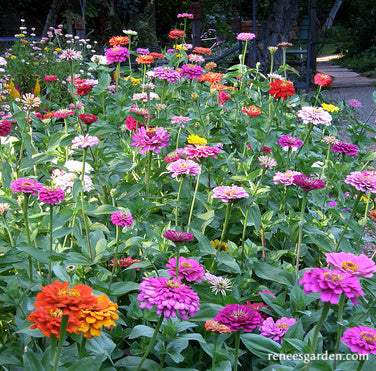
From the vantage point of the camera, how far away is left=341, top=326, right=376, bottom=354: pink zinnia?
0.90m

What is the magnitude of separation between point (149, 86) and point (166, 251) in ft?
2.89

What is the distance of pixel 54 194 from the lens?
1142 mm

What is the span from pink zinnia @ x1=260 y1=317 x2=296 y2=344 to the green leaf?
0.16 feet

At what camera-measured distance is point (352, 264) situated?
2.94 feet

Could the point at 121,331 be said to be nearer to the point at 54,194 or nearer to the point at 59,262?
the point at 59,262

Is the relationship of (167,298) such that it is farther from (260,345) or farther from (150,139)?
(150,139)

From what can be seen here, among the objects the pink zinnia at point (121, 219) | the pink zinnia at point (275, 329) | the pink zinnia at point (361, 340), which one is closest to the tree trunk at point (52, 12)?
the pink zinnia at point (121, 219)

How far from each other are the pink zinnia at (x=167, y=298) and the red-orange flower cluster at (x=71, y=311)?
0.25 feet

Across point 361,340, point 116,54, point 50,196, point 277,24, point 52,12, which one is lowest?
point 361,340

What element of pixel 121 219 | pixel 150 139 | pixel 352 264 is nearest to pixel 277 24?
pixel 150 139

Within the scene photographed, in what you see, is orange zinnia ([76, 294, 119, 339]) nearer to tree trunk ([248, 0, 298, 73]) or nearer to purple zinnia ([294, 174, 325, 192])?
purple zinnia ([294, 174, 325, 192])

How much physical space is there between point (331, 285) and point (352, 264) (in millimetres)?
125

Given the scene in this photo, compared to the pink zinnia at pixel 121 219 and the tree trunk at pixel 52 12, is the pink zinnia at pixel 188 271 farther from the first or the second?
the tree trunk at pixel 52 12

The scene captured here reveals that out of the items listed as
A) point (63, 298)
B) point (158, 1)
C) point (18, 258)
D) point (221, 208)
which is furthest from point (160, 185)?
point (158, 1)
